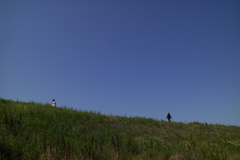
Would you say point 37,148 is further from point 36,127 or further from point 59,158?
point 36,127

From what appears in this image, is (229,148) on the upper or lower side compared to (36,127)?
lower

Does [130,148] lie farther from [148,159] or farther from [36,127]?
[36,127]

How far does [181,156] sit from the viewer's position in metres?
6.27

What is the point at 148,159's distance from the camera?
5648 millimetres

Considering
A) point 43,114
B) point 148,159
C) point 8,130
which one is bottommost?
point 148,159

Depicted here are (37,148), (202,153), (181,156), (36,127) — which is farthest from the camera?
(36,127)

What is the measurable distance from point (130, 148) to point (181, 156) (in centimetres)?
227

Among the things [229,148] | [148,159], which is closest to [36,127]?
[148,159]

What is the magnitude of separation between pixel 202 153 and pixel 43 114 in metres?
10.3

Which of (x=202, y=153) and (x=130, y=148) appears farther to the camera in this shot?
(x=130, y=148)

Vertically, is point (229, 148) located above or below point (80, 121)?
below

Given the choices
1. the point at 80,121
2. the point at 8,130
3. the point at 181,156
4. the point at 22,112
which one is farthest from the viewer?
the point at 80,121

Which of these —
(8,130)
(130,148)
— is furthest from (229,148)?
(8,130)

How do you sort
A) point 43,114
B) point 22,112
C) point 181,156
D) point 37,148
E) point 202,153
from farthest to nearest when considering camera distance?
point 43,114 < point 22,112 < point 202,153 < point 181,156 < point 37,148
